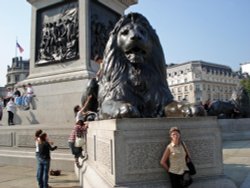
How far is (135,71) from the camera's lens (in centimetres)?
480

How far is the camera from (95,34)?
447 inches

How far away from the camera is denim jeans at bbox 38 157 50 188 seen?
18.0 ft

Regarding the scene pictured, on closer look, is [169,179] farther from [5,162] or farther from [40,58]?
[40,58]

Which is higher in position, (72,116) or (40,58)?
(40,58)

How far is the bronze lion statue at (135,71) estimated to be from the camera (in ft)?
15.1

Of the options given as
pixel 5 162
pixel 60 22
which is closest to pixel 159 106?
pixel 5 162

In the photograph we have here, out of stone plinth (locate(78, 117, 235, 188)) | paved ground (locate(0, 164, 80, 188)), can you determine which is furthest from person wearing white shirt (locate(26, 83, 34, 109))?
stone plinth (locate(78, 117, 235, 188))

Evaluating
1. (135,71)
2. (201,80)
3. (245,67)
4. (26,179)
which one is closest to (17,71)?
(201,80)

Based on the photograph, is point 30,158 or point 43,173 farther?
point 30,158

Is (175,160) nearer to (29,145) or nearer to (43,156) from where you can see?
(43,156)

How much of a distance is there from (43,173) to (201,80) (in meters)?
83.1

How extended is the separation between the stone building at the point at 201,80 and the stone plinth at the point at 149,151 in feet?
265

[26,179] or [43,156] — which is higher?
[43,156]

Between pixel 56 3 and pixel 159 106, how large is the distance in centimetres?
853
